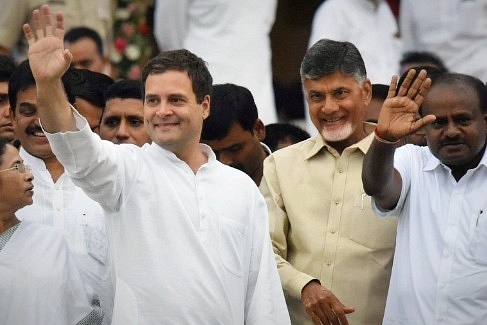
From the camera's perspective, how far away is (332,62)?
21.3 feet

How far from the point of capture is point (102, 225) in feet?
20.4

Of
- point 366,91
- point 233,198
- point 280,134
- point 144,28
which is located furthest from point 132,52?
point 233,198

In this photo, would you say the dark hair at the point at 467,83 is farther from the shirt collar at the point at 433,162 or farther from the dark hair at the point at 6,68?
the dark hair at the point at 6,68

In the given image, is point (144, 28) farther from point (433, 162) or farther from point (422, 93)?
point (422, 93)

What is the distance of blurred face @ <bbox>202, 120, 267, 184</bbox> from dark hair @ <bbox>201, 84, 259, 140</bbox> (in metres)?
0.03

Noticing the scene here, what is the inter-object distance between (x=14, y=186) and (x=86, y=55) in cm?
296

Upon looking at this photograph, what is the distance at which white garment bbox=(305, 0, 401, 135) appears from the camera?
9.49m

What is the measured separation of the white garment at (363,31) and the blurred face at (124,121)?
265 centimetres

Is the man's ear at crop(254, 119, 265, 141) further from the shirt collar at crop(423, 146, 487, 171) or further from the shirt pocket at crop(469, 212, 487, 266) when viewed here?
the shirt pocket at crop(469, 212, 487, 266)

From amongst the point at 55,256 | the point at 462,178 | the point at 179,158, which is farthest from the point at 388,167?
the point at 55,256

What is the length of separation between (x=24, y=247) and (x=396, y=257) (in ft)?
4.94

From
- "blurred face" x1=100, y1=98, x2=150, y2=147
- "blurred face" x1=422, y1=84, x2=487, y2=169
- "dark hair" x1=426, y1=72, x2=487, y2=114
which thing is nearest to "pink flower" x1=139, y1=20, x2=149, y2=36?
"blurred face" x1=100, y1=98, x2=150, y2=147

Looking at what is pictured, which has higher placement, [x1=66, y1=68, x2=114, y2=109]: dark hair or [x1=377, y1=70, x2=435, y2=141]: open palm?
[x1=377, y1=70, x2=435, y2=141]: open palm

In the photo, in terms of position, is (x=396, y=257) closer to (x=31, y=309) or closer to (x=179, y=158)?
(x=179, y=158)
